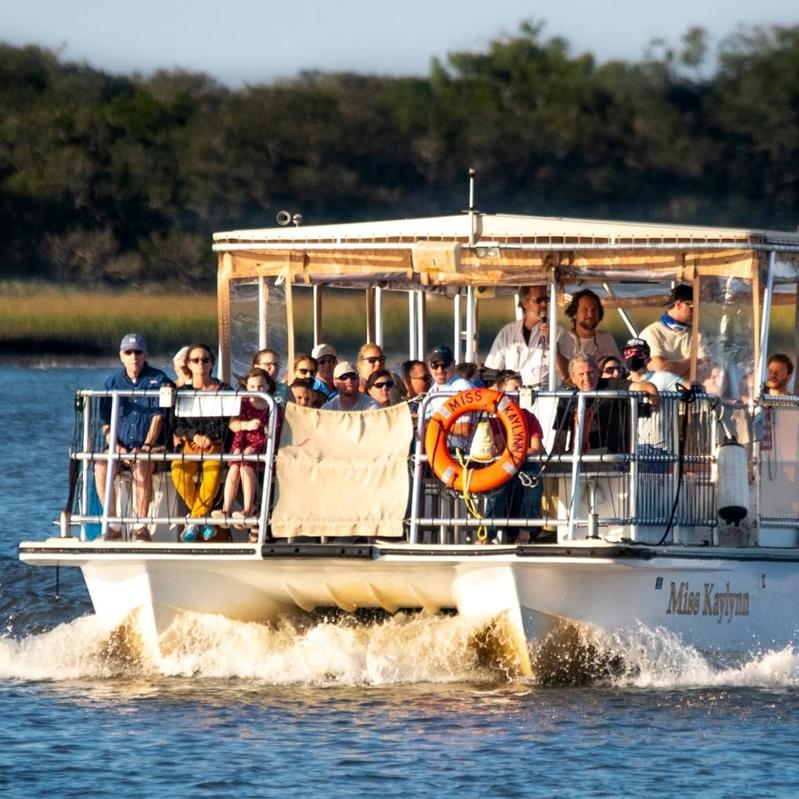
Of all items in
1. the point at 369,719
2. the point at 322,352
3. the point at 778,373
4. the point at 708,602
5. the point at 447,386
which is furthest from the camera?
the point at 322,352

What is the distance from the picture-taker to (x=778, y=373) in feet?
47.4

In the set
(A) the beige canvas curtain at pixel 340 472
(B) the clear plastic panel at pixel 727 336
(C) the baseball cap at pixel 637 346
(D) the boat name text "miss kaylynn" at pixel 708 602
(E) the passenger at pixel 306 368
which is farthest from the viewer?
(E) the passenger at pixel 306 368

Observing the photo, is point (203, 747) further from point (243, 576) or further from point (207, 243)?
point (207, 243)

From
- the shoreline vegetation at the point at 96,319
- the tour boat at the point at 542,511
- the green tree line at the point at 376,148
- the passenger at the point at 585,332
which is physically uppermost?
the green tree line at the point at 376,148

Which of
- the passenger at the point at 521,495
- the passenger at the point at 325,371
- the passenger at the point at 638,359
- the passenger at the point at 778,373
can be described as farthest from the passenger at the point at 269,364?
the passenger at the point at 778,373

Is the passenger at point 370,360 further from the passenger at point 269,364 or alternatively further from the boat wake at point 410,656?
the boat wake at point 410,656

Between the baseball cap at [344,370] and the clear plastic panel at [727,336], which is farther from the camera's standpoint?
the clear plastic panel at [727,336]

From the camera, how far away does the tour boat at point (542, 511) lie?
13.1 meters

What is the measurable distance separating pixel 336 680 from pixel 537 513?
5.62ft

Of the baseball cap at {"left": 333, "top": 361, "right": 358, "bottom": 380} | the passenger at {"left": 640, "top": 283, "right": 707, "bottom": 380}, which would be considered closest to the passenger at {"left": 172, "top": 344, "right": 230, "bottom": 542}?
the baseball cap at {"left": 333, "top": 361, "right": 358, "bottom": 380}

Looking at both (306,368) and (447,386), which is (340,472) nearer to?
(447,386)

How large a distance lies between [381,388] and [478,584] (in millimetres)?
1463

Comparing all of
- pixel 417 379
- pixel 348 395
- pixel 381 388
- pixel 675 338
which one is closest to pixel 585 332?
pixel 675 338

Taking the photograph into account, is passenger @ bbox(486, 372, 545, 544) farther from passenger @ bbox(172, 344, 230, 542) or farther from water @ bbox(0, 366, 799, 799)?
passenger @ bbox(172, 344, 230, 542)
